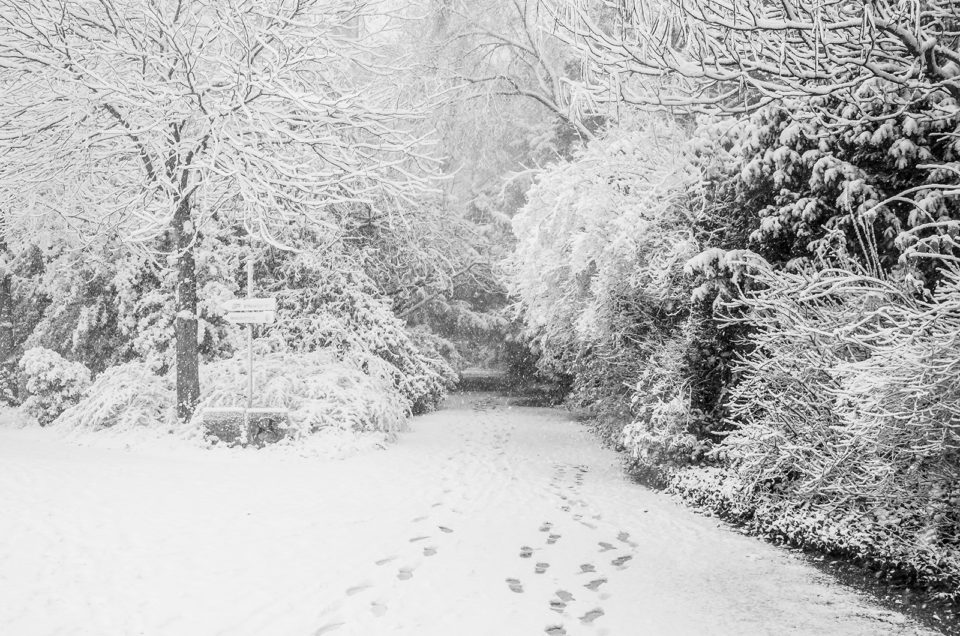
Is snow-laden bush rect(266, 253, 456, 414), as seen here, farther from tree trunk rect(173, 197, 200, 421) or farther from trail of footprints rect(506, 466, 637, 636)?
trail of footprints rect(506, 466, 637, 636)

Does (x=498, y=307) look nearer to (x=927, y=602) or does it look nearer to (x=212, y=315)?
(x=212, y=315)

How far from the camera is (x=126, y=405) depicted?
11.5 meters

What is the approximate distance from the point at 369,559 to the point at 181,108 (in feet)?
23.5

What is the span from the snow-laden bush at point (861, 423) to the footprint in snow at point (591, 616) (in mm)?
1968

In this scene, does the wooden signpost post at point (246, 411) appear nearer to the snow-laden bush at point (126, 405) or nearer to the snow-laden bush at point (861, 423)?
the snow-laden bush at point (126, 405)

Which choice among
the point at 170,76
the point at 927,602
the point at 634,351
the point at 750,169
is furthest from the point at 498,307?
the point at 927,602

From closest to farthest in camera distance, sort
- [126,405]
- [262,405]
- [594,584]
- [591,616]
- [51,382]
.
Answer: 1. [591,616]
2. [594,584]
3. [262,405]
4. [126,405]
5. [51,382]

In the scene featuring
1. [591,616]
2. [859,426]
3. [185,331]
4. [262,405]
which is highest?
[859,426]

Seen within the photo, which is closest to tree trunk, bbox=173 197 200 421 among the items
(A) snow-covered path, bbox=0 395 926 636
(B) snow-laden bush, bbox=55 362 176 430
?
(B) snow-laden bush, bbox=55 362 176 430

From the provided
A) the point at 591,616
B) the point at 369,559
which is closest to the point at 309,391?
the point at 369,559

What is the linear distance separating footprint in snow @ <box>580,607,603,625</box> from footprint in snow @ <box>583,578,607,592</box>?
1.31ft

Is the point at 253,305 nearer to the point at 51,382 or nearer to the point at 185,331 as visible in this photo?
the point at 185,331

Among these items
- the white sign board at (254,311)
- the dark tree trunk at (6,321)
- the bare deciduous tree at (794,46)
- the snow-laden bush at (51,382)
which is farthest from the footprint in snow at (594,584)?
the dark tree trunk at (6,321)

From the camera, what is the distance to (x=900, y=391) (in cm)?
387
